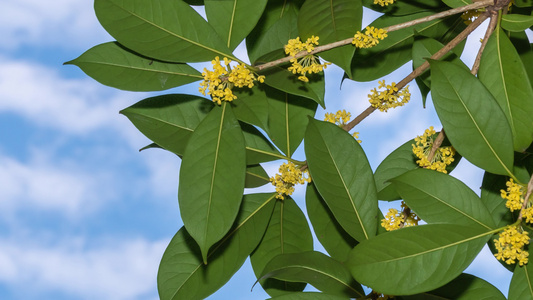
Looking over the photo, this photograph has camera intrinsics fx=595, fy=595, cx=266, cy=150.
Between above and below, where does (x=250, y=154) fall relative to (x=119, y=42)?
below

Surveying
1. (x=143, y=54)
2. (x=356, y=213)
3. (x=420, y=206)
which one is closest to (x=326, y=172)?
(x=356, y=213)

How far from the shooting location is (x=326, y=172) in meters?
1.42

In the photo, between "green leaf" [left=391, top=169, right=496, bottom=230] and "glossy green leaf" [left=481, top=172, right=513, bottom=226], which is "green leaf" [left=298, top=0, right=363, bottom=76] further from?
"glossy green leaf" [left=481, top=172, right=513, bottom=226]

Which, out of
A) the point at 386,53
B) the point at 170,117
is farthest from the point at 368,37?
the point at 170,117

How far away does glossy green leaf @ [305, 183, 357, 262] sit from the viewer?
5.16 ft

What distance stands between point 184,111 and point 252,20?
297 mm

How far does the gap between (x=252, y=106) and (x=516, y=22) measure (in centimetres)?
69

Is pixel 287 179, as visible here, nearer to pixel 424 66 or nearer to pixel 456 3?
pixel 424 66

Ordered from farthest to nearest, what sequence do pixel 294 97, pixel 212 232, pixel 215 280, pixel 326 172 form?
pixel 294 97 → pixel 215 280 → pixel 326 172 → pixel 212 232

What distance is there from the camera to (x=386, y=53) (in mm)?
1760

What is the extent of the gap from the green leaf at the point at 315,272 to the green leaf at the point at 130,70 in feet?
1.67

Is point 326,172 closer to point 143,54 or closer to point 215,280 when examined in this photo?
point 215,280

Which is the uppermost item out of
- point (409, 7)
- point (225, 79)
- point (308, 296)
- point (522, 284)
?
point (409, 7)

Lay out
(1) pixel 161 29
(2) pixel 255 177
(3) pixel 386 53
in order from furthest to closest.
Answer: (3) pixel 386 53 → (2) pixel 255 177 → (1) pixel 161 29
